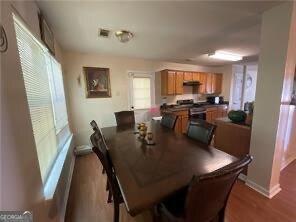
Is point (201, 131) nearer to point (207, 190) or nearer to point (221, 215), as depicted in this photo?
point (221, 215)

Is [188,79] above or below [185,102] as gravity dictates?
above

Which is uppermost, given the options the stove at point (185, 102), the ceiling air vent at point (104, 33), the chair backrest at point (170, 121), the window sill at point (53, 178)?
the ceiling air vent at point (104, 33)

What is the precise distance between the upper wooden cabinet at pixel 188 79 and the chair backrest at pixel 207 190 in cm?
352

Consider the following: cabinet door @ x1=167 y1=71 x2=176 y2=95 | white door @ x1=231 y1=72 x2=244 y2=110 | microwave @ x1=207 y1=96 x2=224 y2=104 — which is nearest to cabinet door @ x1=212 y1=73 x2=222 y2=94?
microwave @ x1=207 y1=96 x2=224 y2=104

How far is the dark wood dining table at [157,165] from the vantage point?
0.92m

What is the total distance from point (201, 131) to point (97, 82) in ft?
9.01

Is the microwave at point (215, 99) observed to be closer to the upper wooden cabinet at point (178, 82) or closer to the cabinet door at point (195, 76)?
the cabinet door at point (195, 76)

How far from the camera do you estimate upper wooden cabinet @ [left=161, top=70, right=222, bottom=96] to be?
4.26 meters

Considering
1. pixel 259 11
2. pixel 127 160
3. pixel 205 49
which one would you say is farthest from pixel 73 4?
pixel 205 49

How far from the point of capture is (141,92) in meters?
4.15

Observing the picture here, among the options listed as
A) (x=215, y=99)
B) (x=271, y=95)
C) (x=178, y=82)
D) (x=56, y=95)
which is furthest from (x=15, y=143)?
(x=215, y=99)

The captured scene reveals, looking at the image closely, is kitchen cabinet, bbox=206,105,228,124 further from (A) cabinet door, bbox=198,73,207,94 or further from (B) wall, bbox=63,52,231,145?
(B) wall, bbox=63,52,231,145

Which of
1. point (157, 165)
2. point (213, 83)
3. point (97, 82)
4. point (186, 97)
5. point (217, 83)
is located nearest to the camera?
point (157, 165)

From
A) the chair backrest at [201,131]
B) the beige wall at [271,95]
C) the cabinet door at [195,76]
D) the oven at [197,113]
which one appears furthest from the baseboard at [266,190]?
the cabinet door at [195,76]
